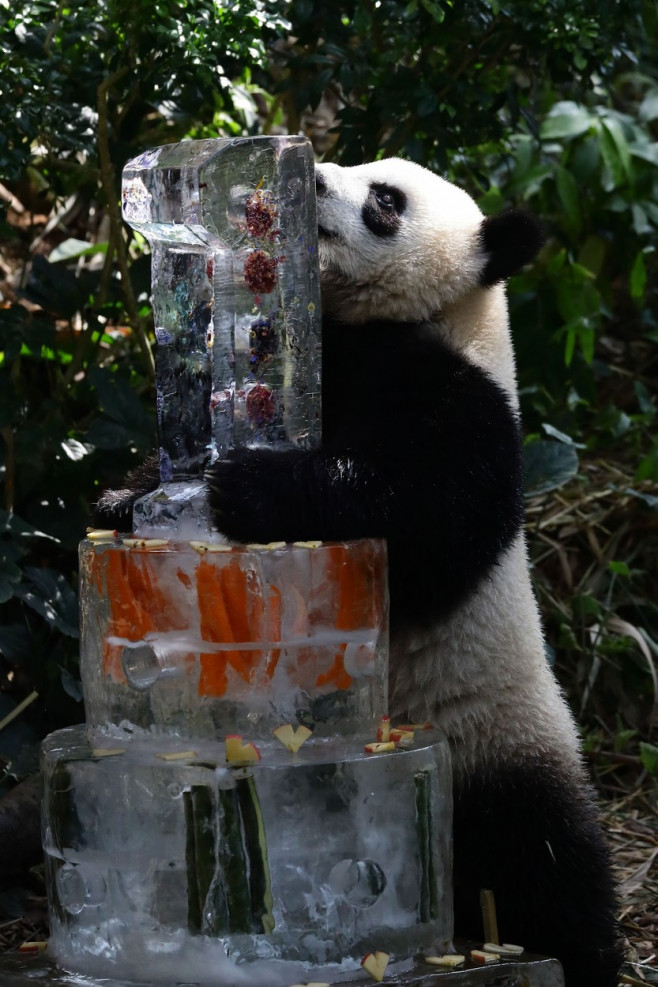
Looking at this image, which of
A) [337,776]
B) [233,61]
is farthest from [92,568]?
[233,61]

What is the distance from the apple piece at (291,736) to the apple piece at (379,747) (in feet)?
0.35

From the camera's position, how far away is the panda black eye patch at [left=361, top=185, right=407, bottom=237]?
2537 millimetres

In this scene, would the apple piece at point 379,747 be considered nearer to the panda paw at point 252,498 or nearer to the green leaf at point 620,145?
the panda paw at point 252,498

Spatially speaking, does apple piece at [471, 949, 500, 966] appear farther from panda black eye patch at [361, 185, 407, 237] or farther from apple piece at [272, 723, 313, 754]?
panda black eye patch at [361, 185, 407, 237]

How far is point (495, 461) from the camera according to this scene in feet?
7.52

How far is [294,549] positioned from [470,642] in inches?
22.7

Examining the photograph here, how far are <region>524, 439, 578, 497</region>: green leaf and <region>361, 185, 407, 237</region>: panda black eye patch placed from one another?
3.69 ft

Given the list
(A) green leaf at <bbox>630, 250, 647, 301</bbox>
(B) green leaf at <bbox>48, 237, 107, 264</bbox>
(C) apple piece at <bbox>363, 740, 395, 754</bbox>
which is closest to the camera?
(C) apple piece at <bbox>363, 740, 395, 754</bbox>

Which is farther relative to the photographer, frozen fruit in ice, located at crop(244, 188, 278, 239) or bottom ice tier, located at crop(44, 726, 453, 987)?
frozen fruit in ice, located at crop(244, 188, 278, 239)

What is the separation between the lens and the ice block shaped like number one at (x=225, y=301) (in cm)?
212

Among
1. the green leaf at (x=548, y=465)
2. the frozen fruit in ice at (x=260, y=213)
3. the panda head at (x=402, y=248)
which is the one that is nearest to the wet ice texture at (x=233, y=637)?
the frozen fruit in ice at (x=260, y=213)

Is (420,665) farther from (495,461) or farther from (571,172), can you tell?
(571,172)

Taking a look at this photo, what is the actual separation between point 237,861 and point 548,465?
1870 millimetres

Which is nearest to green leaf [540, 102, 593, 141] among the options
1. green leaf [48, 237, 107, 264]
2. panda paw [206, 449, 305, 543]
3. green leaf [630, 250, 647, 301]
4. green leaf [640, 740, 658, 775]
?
green leaf [630, 250, 647, 301]
